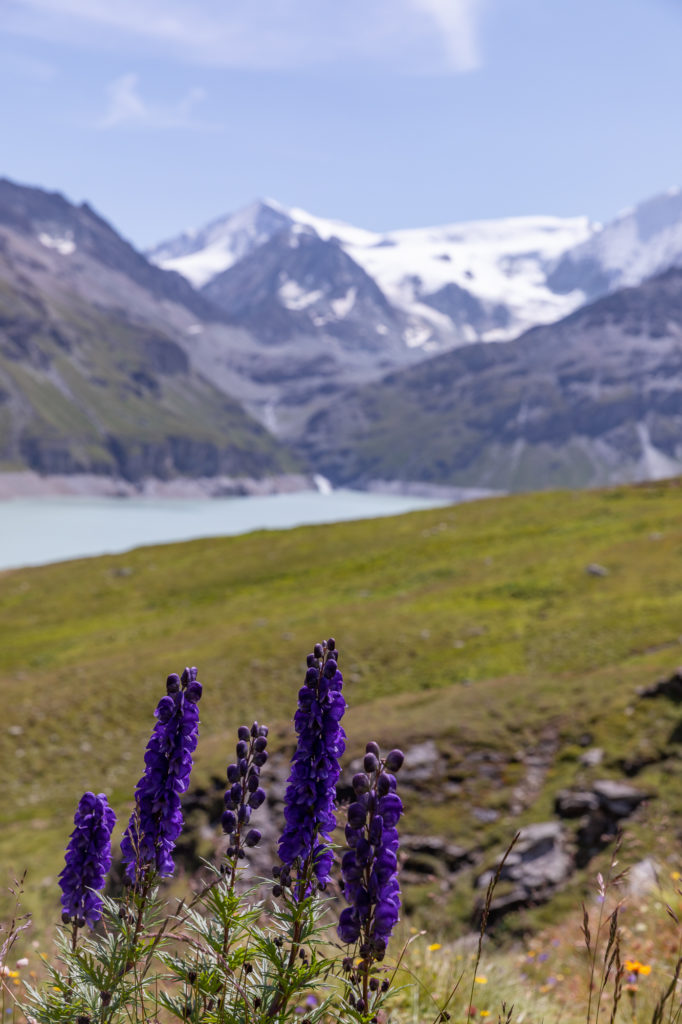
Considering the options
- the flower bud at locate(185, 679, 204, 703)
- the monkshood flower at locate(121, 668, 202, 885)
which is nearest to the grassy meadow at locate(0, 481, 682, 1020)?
the monkshood flower at locate(121, 668, 202, 885)

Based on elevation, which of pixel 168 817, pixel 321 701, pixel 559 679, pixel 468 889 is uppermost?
pixel 321 701

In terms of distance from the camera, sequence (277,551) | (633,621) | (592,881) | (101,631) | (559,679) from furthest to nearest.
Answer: (277,551) < (101,631) < (633,621) < (559,679) < (592,881)

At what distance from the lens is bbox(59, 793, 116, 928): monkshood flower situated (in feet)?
16.8

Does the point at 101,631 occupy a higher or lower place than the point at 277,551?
lower

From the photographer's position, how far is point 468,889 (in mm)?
14336

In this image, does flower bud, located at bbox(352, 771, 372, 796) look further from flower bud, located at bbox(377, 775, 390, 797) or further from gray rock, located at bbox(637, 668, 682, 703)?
gray rock, located at bbox(637, 668, 682, 703)

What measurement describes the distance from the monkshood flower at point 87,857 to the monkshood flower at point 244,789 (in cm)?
114

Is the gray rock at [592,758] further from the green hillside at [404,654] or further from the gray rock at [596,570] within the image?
the gray rock at [596,570]

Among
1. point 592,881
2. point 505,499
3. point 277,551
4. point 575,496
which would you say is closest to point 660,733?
point 592,881

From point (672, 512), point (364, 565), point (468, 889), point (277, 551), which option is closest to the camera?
point (468, 889)

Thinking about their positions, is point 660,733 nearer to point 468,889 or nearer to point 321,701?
point 468,889

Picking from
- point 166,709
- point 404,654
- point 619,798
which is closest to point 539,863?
point 619,798

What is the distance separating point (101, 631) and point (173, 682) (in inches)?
1952

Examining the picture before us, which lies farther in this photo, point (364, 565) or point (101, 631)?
point (364, 565)
